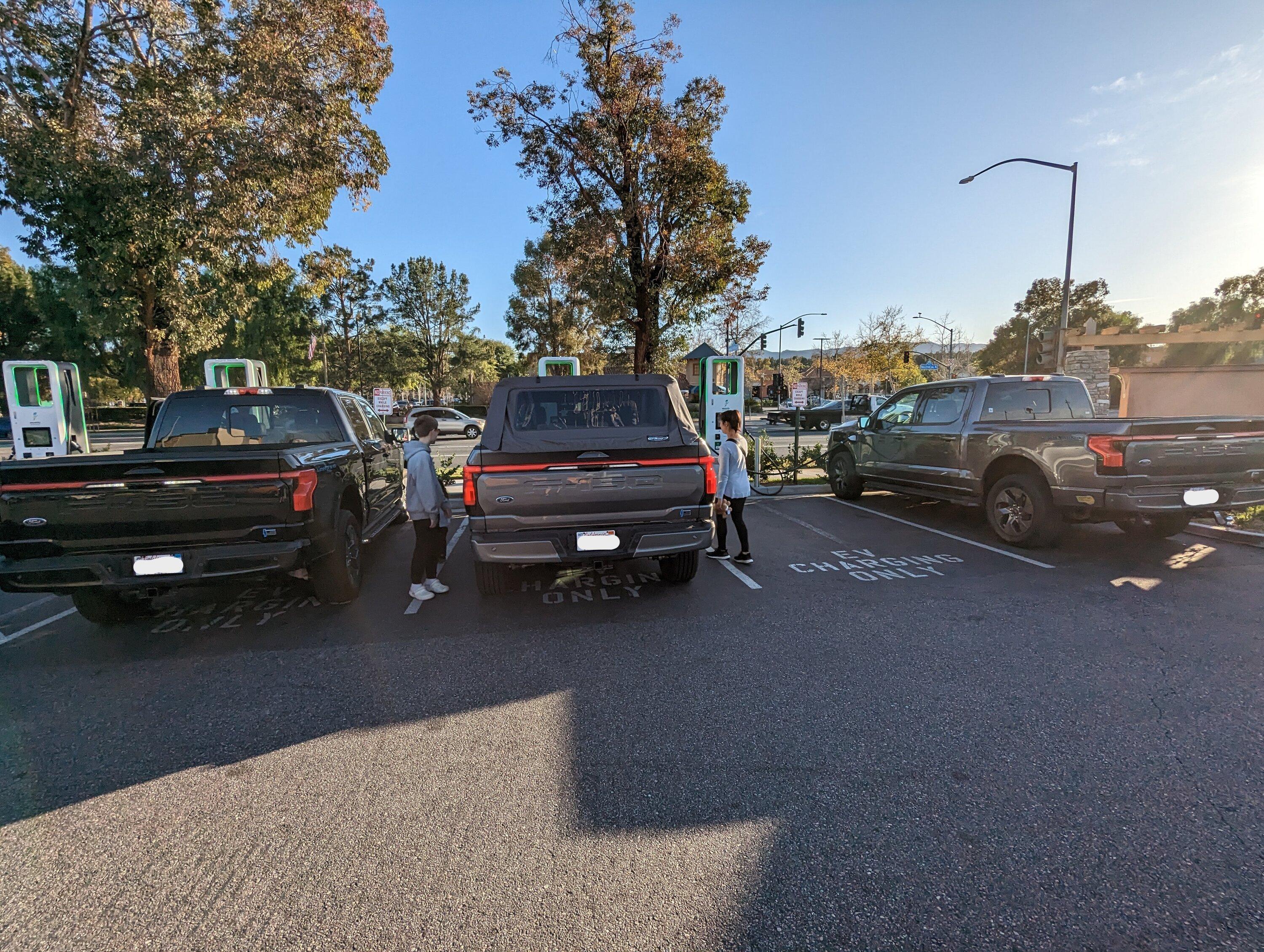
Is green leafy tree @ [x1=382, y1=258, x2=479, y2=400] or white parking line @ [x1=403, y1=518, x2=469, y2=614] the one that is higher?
green leafy tree @ [x1=382, y1=258, x2=479, y2=400]

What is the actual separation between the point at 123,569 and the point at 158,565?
0.22m

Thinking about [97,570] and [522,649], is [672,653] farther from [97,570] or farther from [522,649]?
[97,570]

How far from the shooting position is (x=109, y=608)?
4.97m

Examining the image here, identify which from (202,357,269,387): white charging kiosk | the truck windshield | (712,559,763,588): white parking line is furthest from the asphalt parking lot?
(202,357,269,387): white charging kiosk

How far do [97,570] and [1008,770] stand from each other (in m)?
5.67

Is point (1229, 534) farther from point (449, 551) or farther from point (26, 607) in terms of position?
point (26, 607)

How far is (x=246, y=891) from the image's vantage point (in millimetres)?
2262

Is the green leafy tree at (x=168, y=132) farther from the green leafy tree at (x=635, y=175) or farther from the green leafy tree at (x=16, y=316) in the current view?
the green leafy tree at (x=16, y=316)

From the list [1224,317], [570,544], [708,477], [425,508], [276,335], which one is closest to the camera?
[570,544]

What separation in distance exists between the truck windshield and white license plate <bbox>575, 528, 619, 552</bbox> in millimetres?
2823

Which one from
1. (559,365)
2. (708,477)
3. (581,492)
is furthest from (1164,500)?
(559,365)

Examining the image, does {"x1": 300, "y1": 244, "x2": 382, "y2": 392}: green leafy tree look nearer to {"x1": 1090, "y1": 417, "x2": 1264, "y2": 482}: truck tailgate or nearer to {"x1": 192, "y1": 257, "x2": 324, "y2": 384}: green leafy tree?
{"x1": 192, "y1": 257, "x2": 324, "y2": 384}: green leafy tree

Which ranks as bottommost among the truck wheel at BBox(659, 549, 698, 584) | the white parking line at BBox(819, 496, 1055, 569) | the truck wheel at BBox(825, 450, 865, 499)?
the white parking line at BBox(819, 496, 1055, 569)

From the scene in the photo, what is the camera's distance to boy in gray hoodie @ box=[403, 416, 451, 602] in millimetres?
5363
